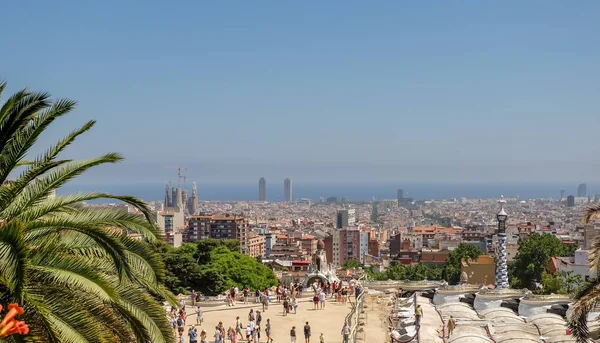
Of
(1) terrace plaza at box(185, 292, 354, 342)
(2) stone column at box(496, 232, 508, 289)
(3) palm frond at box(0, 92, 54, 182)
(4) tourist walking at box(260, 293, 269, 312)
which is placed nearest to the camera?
(3) palm frond at box(0, 92, 54, 182)

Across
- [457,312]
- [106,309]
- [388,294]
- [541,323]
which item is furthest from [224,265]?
[106,309]

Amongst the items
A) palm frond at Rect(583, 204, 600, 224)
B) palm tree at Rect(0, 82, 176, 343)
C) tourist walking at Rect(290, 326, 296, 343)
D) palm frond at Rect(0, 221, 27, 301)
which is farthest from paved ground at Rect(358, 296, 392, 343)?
palm frond at Rect(0, 221, 27, 301)

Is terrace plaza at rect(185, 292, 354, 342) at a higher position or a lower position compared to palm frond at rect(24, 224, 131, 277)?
lower

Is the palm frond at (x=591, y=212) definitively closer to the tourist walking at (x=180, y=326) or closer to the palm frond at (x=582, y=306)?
the palm frond at (x=582, y=306)

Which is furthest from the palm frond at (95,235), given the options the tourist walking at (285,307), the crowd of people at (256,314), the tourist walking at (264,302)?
the tourist walking at (264,302)

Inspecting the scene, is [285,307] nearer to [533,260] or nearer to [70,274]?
[70,274]

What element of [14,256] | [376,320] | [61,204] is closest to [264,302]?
[376,320]

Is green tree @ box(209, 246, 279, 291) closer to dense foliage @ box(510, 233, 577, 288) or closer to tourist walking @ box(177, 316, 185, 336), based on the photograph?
tourist walking @ box(177, 316, 185, 336)

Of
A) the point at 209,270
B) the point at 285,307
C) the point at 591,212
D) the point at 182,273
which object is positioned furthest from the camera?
the point at 209,270
